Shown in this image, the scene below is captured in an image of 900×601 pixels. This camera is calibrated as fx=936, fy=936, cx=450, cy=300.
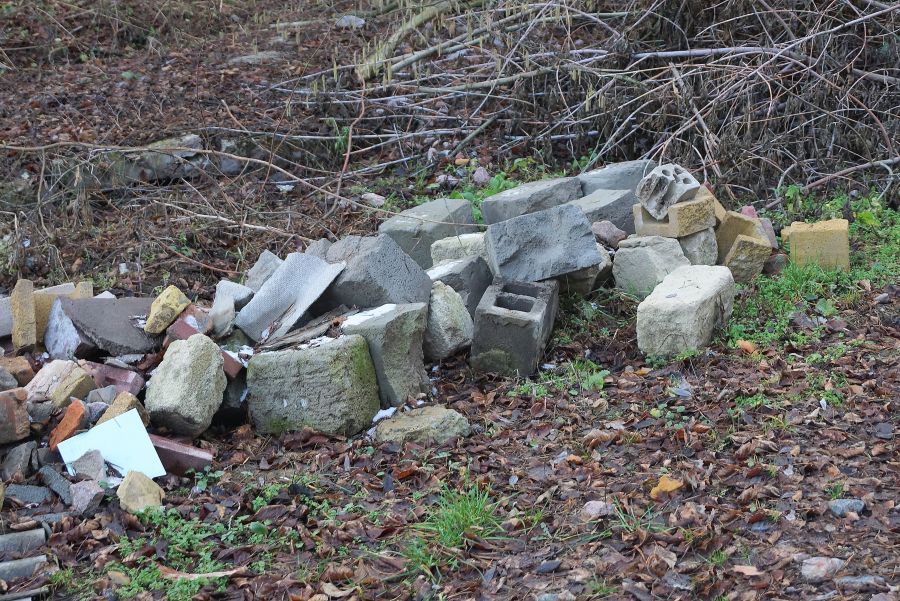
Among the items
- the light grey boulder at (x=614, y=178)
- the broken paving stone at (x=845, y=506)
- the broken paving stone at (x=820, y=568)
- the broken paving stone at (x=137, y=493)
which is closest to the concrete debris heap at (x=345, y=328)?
the broken paving stone at (x=137, y=493)

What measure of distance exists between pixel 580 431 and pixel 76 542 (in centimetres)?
228

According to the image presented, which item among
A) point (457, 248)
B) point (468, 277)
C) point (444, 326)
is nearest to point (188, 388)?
point (444, 326)

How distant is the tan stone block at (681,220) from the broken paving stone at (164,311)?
2.97 m

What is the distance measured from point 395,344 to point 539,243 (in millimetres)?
1282

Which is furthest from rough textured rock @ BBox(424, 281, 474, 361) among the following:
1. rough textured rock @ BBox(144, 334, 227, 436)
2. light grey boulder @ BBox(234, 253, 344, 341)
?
rough textured rock @ BBox(144, 334, 227, 436)

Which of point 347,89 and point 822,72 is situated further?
point 347,89

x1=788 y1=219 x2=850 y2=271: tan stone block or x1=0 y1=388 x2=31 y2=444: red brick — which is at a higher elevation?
A: x1=0 y1=388 x2=31 y2=444: red brick

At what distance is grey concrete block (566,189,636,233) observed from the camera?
6.44 metres

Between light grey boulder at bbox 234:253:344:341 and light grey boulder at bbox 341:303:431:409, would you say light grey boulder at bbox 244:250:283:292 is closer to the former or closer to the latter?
light grey boulder at bbox 234:253:344:341

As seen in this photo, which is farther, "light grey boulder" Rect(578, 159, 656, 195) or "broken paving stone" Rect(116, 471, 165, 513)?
"light grey boulder" Rect(578, 159, 656, 195)

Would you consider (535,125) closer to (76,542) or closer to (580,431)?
(580,431)

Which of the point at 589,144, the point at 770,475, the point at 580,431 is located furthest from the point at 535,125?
the point at 770,475

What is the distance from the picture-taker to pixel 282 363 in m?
4.61

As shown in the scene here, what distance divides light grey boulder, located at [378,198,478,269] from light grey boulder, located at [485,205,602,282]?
0.84 meters
